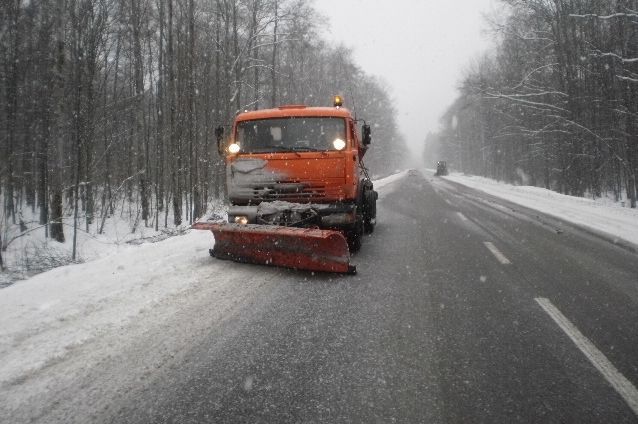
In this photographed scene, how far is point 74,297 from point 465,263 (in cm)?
541

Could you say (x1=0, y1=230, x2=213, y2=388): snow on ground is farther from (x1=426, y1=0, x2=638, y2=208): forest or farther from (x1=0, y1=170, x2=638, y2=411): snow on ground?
(x1=426, y1=0, x2=638, y2=208): forest

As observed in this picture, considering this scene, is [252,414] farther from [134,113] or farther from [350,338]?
[134,113]

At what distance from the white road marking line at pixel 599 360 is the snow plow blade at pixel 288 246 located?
2.49 meters

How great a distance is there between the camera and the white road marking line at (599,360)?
2.62 m

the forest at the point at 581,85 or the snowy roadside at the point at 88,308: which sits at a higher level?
the forest at the point at 581,85

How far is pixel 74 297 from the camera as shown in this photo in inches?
173

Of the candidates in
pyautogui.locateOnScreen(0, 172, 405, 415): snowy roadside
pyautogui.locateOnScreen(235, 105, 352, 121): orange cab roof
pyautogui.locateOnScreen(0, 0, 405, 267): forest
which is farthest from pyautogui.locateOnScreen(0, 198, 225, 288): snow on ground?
pyautogui.locateOnScreen(235, 105, 352, 121): orange cab roof

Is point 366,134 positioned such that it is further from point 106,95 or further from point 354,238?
point 106,95

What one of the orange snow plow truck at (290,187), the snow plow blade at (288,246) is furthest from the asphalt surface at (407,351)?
the orange snow plow truck at (290,187)

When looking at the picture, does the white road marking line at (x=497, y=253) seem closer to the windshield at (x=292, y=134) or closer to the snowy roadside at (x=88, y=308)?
the windshield at (x=292, y=134)

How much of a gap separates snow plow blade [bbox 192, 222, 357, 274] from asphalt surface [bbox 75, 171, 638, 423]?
19 centimetres

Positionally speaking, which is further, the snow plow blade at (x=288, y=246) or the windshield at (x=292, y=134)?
the windshield at (x=292, y=134)

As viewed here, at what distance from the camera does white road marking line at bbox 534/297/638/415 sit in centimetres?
262

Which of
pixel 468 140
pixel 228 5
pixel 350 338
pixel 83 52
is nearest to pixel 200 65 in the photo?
pixel 228 5
